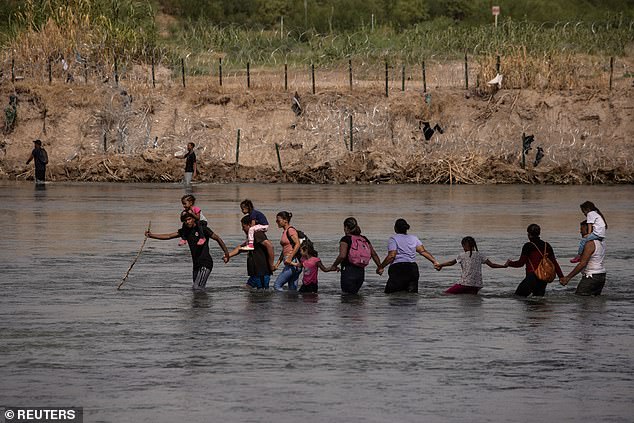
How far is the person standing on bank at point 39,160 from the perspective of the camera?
4769 cm

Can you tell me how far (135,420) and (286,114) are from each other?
153ft

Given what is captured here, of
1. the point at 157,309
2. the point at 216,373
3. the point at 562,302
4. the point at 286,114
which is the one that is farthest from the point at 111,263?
the point at 286,114

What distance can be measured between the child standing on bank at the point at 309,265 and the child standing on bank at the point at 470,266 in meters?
1.56

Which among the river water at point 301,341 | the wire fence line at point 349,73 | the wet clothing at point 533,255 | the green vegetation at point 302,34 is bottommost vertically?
the river water at point 301,341

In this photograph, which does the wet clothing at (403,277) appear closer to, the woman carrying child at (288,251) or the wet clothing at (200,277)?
the woman carrying child at (288,251)

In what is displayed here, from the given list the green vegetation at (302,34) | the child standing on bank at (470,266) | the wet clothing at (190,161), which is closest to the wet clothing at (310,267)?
the child standing on bank at (470,266)

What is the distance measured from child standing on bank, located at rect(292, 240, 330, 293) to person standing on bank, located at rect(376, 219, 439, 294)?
2.82ft

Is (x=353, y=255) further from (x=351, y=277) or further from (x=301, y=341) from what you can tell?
(x=301, y=341)

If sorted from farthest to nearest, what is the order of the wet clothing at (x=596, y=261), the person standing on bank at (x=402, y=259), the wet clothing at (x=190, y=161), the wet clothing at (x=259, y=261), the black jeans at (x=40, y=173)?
1. the black jeans at (x=40, y=173)
2. the wet clothing at (x=190, y=161)
3. the wet clothing at (x=259, y=261)
4. the person standing on bank at (x=402, y=259)
5. the wet clothing at (x=596, y=261)

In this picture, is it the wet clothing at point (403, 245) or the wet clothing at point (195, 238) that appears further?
the wet clothing at point (195, 238)

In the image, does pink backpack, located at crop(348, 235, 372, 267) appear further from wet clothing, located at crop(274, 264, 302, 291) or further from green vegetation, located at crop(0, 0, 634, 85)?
green vegetation, located at crop(0, 0, 634, 85)

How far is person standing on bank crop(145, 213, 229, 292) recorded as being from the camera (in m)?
18.8

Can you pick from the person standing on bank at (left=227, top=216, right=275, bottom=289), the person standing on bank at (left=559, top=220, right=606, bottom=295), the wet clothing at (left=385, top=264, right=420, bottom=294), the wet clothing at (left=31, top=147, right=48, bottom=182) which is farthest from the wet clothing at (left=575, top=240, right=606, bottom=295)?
the wet clothing at (left=31, top=147, right=48, bottom=182)

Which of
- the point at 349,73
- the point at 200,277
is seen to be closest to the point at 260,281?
the point at 200,277
